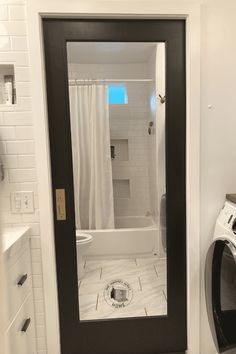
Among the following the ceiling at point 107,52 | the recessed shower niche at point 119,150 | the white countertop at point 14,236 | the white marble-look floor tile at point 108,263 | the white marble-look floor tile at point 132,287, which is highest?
the ceiling at point 107,52

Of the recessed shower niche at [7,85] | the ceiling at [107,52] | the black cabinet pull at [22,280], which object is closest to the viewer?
the black cabinet pull at [22,280]

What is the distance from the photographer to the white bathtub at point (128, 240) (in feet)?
6.96

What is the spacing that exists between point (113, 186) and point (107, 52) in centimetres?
112

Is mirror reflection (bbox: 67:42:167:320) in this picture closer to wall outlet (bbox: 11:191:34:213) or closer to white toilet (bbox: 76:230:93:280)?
white toilet (bbox: 76:230:93:280)

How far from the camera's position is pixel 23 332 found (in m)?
1.53

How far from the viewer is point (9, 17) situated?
5.16ft

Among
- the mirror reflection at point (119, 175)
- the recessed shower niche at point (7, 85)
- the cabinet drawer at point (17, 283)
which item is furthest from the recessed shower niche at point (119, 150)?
the cabinet drawer at point (17, 283)

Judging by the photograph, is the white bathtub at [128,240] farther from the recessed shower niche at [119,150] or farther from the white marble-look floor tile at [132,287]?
the recessed shower niche at [119,150]

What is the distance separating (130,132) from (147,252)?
121 centimetres

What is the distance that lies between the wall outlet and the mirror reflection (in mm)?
A: 457

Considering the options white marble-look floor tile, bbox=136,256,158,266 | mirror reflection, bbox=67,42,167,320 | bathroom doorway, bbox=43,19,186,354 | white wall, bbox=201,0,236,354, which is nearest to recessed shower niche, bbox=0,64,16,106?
bathroom doorway, bbox=43,19,186,354

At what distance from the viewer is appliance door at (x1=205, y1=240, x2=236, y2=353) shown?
1.56 meters

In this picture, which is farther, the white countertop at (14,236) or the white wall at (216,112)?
the white wall at (216,112)

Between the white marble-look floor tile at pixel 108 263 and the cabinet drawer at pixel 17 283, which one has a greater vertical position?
the cabinet drawer at pixel 17 283
